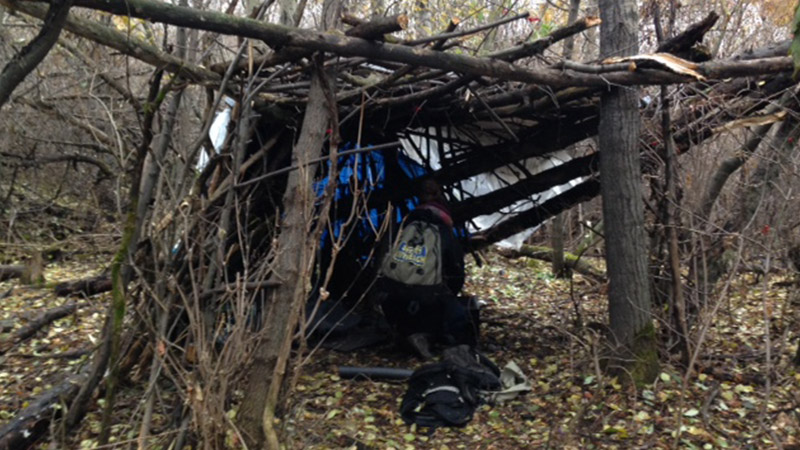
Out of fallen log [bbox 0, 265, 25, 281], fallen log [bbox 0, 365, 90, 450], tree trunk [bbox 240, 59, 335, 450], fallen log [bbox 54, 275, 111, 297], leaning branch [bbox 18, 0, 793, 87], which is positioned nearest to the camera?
leaning branch [bbox 18, 0, 793, 87]

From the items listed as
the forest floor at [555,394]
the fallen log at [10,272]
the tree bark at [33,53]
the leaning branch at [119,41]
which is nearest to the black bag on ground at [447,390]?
the forest floor at [555,394]

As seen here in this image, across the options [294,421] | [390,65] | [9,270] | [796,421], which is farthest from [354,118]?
[9,270]

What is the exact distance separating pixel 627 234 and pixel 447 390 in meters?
1.91

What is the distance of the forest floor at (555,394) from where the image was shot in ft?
15.6

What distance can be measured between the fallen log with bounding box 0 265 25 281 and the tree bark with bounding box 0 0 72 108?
7.64 meters

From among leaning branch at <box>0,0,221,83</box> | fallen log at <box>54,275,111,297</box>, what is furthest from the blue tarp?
leaning branch at <box>0,0,221,83</box>

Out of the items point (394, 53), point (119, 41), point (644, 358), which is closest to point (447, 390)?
point (644, 358)

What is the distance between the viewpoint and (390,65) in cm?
552

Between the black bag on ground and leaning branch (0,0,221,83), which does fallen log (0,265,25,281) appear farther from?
the black bag on ground

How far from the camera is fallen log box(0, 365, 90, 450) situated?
4531 millimetres

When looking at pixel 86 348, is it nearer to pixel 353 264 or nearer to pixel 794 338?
pixel 353 264

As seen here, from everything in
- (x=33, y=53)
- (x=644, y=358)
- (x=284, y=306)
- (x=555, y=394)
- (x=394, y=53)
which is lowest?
(x=555, y=394)

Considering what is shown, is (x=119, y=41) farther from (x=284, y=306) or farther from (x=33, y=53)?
(x=284, y=306)

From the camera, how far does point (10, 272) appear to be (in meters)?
9.31
